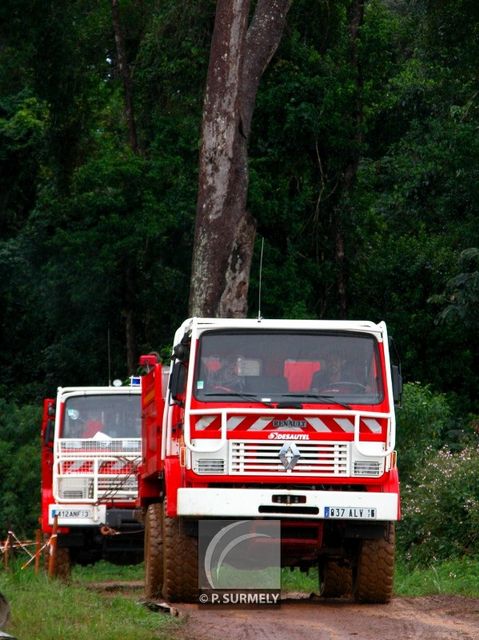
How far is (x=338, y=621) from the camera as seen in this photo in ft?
37.5

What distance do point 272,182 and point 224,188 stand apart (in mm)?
10082

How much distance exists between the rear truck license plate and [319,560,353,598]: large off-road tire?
7.60 feet

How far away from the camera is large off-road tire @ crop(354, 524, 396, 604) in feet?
41.3

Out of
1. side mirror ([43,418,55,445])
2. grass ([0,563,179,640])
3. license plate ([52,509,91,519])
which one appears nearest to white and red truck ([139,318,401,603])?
grass ([0,563,179,640])

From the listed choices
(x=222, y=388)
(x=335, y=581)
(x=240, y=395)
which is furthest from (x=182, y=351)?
(x=335, y=581)

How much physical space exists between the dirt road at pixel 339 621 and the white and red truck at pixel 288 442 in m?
0.45

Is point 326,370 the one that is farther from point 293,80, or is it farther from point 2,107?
point 2,107

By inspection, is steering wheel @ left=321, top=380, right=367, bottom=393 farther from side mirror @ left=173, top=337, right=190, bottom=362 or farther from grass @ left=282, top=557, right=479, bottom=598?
grass @ left=282, top=557, right=479, bottom=598

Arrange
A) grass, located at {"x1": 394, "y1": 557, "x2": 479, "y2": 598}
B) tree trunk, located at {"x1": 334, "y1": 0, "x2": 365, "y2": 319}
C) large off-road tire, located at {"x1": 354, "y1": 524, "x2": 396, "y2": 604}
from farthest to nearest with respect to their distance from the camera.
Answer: tree trunk, located at {"x1": 334, "y1": 0, "x2": 365, "y2": 319} < grass, located at {"x1": 394, "y1": 557, "x2": 479, "y2": 598} < large off-road tire, located at {"x1": 354, "y1": 524, "x2": 396, "y2": 604}

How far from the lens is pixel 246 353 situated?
12.5 meters

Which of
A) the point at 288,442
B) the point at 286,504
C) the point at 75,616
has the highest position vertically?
the point at 288,442

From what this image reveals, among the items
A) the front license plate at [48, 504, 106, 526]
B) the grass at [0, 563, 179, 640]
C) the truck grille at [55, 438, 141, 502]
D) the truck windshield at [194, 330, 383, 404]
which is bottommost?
Answer: the grass at [0, 563, 179, 640]

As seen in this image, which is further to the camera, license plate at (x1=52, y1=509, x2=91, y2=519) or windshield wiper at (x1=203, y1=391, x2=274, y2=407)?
license plate at (x1=52, y1=509, x2=91, y2=519)

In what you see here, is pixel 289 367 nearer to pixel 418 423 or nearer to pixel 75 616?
pixel 75 616
